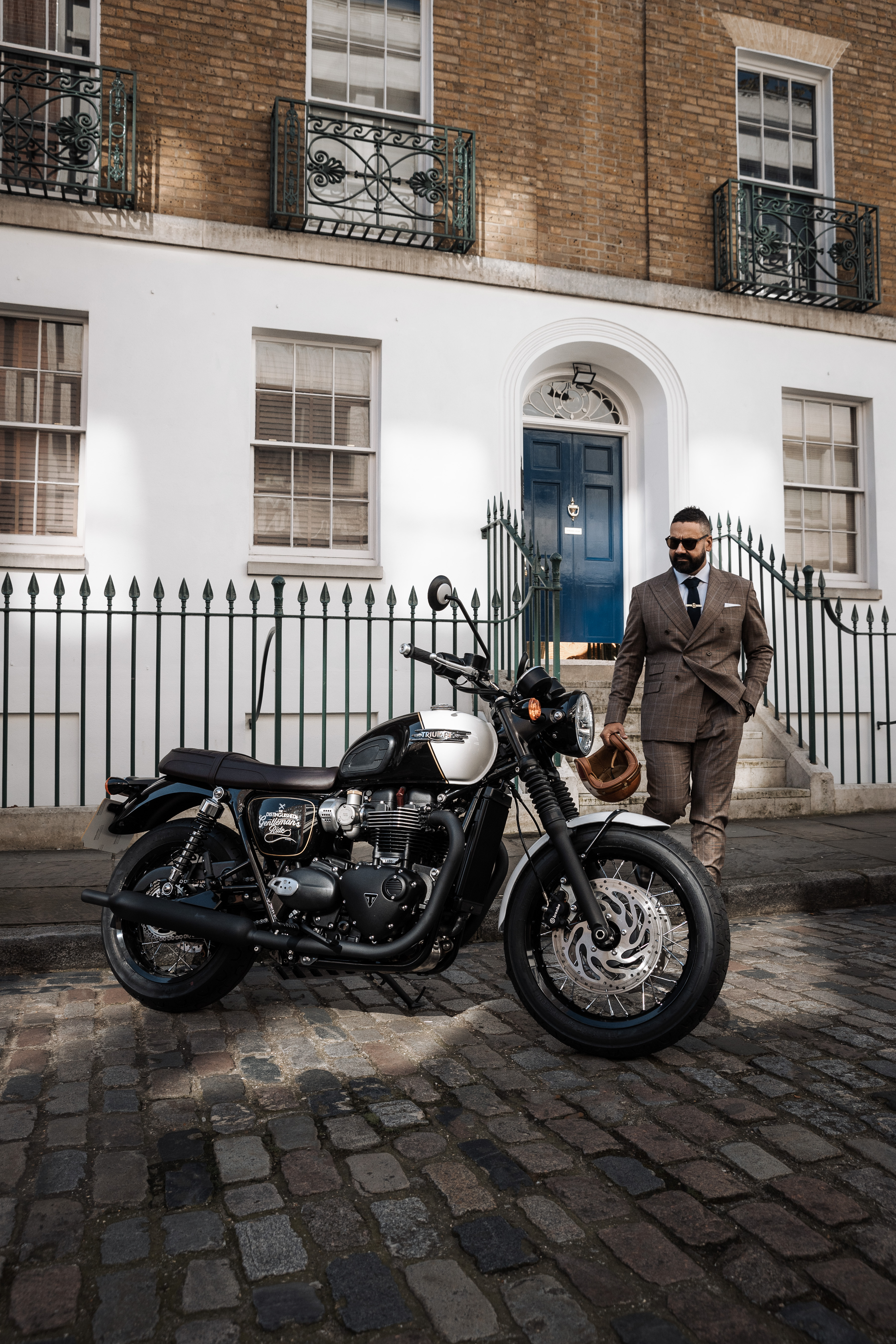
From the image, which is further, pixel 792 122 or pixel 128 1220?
pixel 792 122

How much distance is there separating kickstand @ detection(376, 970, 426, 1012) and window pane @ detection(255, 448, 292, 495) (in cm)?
596

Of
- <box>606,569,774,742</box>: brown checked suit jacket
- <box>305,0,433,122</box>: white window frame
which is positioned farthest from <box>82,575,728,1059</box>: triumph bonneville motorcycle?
<box>305,0,433,122</box>: white window frame

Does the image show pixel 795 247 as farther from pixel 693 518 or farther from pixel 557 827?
pixel 557 827

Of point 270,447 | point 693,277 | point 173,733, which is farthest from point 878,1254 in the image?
point 693,277

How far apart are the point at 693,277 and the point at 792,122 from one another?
237 centimetres

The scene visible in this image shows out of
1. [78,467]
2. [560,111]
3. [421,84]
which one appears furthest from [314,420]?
[560,111]

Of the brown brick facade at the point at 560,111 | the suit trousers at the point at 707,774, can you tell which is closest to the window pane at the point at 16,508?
the brown brick facade at the point at 560,111

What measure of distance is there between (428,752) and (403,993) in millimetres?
855

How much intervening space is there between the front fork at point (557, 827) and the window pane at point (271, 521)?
5801 millimetres

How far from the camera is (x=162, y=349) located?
8320 millimetres

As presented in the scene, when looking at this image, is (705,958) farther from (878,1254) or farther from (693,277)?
(693,277)

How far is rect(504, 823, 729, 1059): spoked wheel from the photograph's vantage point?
9.93 ft

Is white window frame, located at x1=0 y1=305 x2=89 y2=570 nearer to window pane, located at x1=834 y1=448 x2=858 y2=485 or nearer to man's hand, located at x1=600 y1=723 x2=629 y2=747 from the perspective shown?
man's hand, located at x1=600 y1=723 x2=629 y2=747

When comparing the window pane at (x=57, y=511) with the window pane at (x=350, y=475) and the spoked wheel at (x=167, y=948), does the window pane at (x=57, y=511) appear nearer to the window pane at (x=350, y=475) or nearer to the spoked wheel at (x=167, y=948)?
the window pane at (x=350, y=475)
